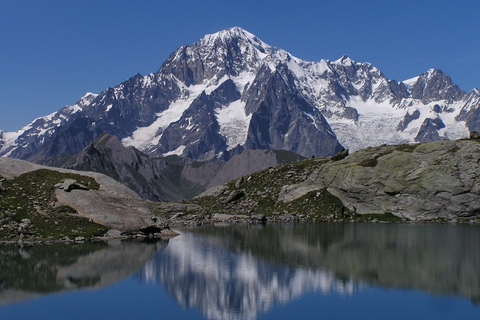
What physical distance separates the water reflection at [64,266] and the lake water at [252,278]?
0.33 feet

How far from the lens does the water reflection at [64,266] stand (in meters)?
47.2

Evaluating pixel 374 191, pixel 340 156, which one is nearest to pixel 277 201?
pixel 374 191

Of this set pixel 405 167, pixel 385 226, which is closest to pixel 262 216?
pixel 385 226

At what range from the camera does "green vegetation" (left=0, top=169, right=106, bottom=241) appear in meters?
65.7

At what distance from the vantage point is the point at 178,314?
4069 centimetres

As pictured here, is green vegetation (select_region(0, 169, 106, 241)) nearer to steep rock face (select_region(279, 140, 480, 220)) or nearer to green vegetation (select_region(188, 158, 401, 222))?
green vegetation (select_region(188, 158, 401, 222))

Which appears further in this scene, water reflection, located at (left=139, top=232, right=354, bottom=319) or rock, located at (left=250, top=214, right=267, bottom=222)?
rock, located at (left=250, top=214, right=267, bottom=222)

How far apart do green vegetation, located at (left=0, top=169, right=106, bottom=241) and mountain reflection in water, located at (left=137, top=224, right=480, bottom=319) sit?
41.6 feet

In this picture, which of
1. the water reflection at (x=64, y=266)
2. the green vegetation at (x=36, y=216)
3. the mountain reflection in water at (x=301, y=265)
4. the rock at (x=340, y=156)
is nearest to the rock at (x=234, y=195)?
the rock at (x=340, y=156)

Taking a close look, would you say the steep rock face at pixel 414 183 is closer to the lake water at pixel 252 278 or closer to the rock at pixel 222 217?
the rock at pixel 222 217

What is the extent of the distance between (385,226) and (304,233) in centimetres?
1765

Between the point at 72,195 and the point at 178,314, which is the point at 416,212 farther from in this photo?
the point at 178,314

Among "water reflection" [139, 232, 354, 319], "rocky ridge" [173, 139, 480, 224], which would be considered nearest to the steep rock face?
"rocky ridge" [173, 139, 480, 224]

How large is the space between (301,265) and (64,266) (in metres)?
25.5
